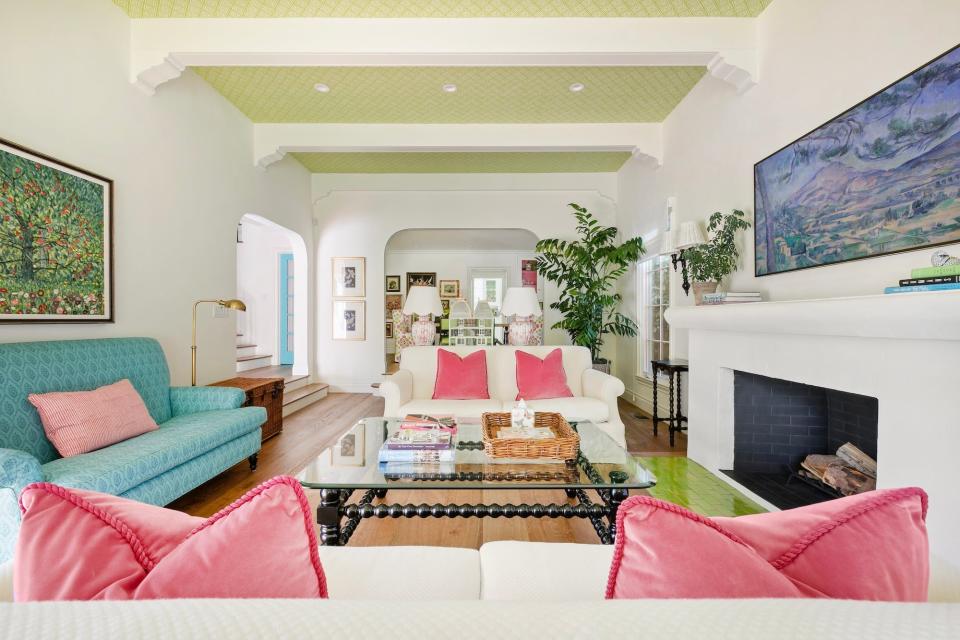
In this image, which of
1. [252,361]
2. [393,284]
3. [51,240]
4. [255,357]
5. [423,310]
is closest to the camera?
[51,240]

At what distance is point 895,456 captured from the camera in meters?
1.77

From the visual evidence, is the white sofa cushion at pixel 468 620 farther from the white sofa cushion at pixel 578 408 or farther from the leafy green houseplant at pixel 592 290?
the leafy green houseplant at pixel 592 290

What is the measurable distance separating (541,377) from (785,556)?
2932mm

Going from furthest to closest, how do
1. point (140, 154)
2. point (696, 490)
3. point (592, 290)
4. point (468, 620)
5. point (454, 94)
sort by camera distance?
point (592, 290)
point (454, 94)
point (140, 154)
point (696, 490)
point (468, 620)

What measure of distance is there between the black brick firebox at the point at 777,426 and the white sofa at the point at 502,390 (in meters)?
0.75

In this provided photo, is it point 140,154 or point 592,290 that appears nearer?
point 140,154

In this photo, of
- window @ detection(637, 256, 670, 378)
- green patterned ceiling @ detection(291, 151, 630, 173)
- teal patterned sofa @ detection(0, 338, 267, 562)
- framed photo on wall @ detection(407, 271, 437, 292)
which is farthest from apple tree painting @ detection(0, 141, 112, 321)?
framed photo on wall @ detection(407, 271, 437, 292)

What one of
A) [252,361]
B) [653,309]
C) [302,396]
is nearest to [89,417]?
[302,396]

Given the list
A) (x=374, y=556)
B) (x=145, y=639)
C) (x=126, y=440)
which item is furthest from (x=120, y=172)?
(x=145, y=639)

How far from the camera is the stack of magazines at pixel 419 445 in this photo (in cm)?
195

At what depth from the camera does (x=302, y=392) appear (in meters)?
5.59

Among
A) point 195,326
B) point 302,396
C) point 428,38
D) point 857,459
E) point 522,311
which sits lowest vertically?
point 302,396

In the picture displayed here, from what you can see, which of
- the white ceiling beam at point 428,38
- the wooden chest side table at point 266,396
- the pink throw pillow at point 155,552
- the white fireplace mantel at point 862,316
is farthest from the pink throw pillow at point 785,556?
the wooden chest side table at point 266,396

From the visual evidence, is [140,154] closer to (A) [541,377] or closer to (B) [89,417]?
(B) [89,417]
